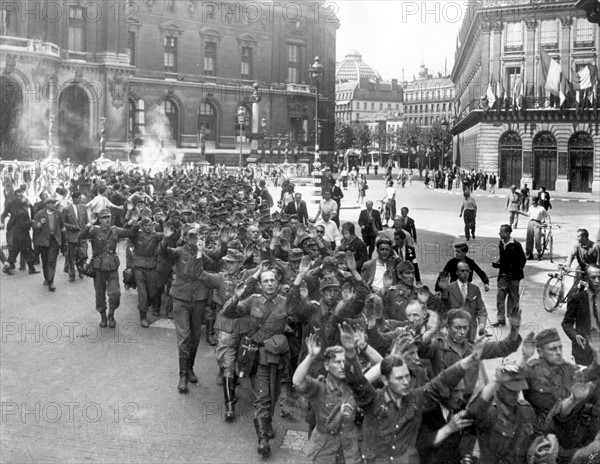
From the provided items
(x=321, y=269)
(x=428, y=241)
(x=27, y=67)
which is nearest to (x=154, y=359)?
(x=321, y=269)

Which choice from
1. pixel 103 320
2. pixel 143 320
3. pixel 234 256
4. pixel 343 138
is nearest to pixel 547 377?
pixel 234 256

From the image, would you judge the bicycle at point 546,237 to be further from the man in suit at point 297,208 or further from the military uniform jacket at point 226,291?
the military uniform jacket at point 226,291

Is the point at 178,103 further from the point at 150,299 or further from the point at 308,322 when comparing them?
the point at 308,322

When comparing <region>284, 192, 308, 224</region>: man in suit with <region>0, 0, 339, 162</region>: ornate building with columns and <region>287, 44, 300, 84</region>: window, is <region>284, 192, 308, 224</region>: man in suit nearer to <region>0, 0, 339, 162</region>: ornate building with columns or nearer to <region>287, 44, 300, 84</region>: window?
<region>0, 0, 339, 162</region>: ornate building with columns

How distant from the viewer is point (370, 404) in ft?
16.7

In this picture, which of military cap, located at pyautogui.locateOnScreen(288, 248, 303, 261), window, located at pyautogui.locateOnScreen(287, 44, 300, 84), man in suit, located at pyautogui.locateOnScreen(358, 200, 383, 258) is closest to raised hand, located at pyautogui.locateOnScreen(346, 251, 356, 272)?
military cap, located at pyautogui.locateOnScreen(288, 248, 303, 261)

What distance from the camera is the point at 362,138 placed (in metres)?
136

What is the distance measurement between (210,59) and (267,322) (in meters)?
62.3

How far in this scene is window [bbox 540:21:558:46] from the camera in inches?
2057

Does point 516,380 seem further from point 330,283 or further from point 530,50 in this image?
point 530,50

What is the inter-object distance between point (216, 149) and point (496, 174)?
25.0 metres

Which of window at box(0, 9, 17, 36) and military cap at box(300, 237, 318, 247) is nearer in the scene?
military cap at box(300, 237, 318, 247)

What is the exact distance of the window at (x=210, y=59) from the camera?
220 ft

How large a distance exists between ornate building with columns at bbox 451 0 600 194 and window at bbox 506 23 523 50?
0.07 m
